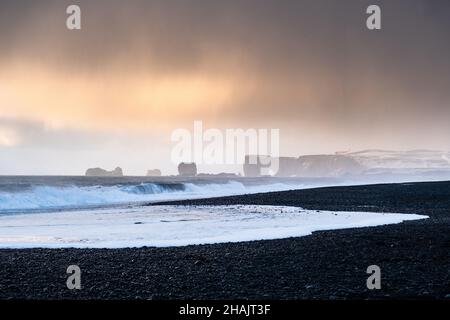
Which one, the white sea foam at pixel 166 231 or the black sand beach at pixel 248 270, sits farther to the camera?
the white sea foam at pixel 166 231

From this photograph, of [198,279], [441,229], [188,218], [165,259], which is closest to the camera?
[198,279]

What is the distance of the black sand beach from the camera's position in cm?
925

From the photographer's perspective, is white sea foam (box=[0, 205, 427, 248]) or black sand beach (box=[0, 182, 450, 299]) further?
white sea foam (box=[0, 205, 427, 248])

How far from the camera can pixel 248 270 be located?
1129 centimetres

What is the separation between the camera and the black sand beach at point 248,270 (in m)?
9.25

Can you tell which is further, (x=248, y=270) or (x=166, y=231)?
(x=166, y=231)

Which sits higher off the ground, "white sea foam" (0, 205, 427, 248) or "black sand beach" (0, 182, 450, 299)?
"black sand beach" (0, 182, 450, 299)

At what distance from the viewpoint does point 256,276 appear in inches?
421

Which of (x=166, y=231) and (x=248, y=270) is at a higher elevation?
(x=248, y=270)

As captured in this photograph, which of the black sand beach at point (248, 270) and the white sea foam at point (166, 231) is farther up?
the black sand beach at point (248, 270)

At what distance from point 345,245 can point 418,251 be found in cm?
201

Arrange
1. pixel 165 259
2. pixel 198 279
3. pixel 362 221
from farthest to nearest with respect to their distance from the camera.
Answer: pixel 362 221 → pixel 165 259 → pixel 198 279
